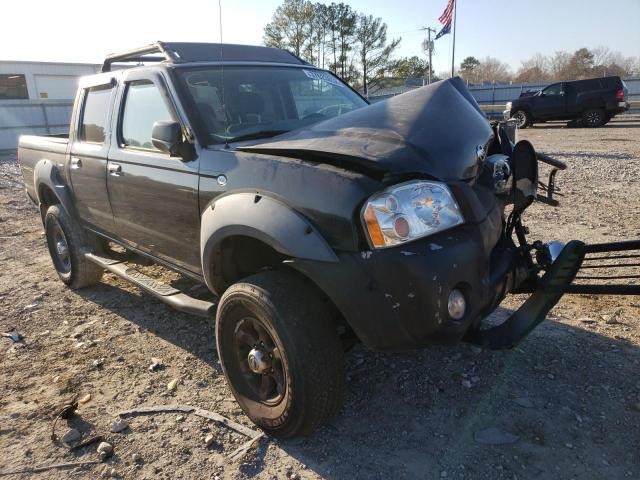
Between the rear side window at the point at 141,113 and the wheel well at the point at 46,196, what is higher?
the rear side window at the point at 141,113

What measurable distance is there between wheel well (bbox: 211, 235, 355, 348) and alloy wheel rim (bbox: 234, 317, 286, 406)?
363 mm

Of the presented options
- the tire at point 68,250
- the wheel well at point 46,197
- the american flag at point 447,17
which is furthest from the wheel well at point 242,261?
the american flag at point 447,17

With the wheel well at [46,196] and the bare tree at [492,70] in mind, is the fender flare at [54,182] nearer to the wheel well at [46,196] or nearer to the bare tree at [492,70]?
the wheel well at [46,196]

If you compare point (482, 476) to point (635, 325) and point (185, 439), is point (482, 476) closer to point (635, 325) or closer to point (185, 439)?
point (185, 439)

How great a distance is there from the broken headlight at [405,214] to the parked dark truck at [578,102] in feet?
57.9

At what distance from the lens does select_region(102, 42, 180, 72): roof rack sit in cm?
368

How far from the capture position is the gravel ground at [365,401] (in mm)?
2510

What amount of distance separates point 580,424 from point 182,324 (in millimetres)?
2930

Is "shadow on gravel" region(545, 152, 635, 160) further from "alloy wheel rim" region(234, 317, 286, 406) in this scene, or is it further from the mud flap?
"alloy wheel rim" region(234, 317, 286, 406)

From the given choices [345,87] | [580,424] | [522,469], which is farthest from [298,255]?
[345,87]

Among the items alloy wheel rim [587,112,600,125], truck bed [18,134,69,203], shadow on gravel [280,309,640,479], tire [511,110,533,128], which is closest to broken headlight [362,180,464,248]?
shadow on gravel [280,309,640,479]

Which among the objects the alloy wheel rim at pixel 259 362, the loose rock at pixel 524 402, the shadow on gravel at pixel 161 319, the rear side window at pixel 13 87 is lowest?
the shadow on gravel at pixel 161 319

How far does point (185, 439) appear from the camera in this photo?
2.76 metres

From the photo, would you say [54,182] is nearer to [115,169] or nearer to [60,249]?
[60,249]
